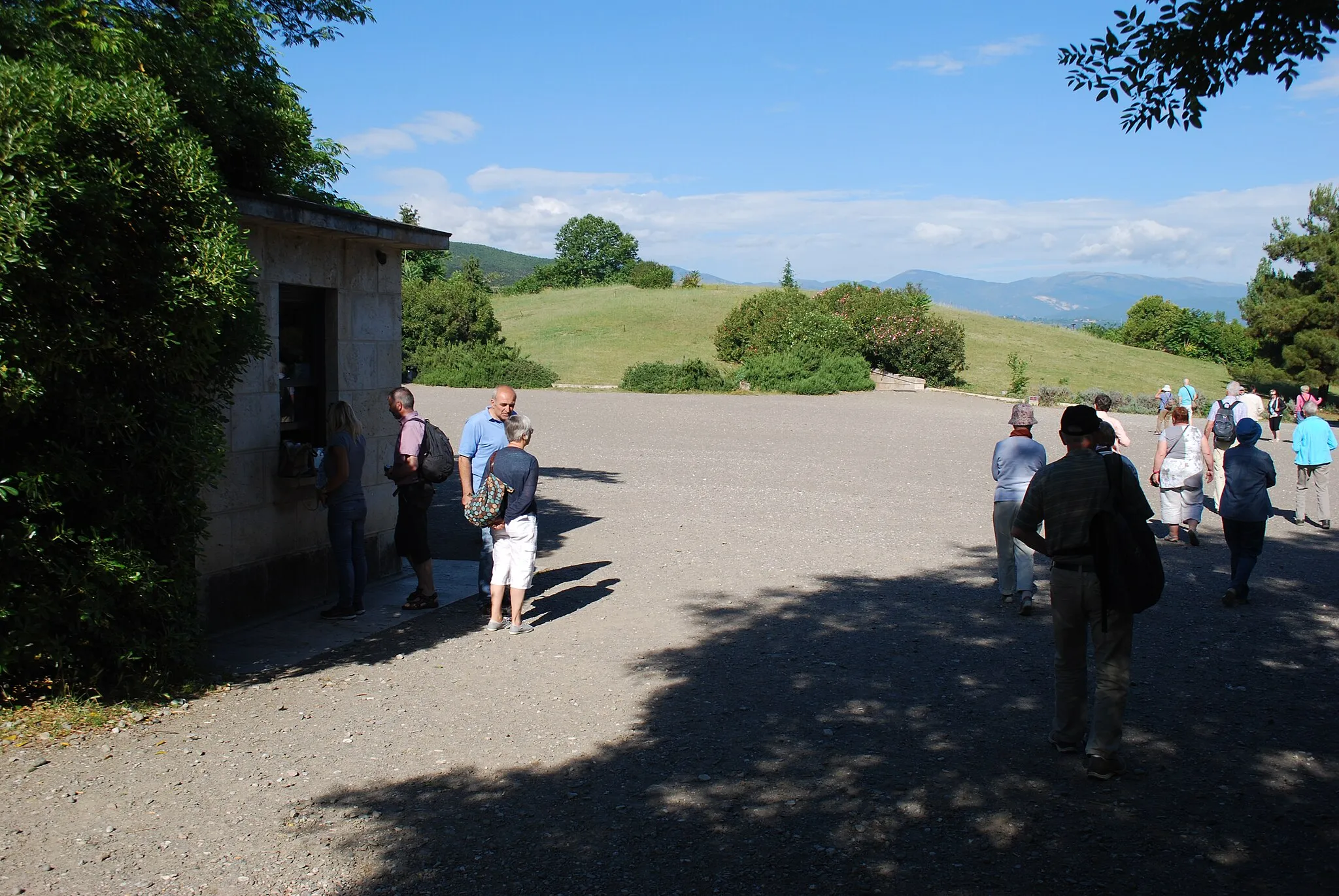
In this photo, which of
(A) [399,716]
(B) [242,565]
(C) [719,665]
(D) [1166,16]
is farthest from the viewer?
(B) [242,565]

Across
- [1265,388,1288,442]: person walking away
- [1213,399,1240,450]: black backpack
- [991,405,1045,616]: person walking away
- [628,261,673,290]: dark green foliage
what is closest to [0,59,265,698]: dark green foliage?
[991,405,1045,616]: person walking away

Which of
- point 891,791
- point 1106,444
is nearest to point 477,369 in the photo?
point 1106,444

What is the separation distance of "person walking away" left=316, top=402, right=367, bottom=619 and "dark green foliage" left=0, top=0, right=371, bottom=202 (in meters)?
1.77

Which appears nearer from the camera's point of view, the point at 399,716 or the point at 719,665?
the point at 399,716

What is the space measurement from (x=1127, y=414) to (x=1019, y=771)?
104 feet

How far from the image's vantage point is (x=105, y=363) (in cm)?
549

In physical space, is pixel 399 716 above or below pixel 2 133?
below

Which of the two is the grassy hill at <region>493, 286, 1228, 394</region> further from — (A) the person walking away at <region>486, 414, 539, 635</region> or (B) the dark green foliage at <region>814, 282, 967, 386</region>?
(A) the person walking away at <region>486, 414, 539, 635</region>

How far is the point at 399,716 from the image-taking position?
6094 mm

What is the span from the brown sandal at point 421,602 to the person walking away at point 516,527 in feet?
2.71

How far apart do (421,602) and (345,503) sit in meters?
1.09

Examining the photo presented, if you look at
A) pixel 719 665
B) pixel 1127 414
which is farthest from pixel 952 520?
pixel 1127 414

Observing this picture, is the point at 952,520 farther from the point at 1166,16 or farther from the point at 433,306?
the point at 433,306

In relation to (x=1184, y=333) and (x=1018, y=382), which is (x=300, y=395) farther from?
(x=1184, y=333)
